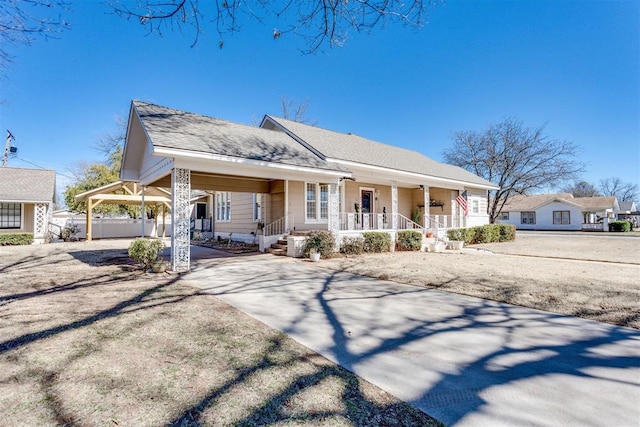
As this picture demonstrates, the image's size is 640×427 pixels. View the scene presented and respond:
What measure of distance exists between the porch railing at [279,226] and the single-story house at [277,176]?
5 centimetres

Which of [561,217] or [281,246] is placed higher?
[561,217]

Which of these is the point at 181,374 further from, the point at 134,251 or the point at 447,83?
the point at 447,83

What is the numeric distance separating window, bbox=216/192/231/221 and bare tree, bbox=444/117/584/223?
71.6 ft

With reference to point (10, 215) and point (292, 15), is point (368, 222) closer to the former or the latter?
point (292, 15)

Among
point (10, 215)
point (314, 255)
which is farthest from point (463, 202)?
point (10, 215)

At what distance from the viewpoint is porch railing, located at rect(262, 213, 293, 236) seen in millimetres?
13325

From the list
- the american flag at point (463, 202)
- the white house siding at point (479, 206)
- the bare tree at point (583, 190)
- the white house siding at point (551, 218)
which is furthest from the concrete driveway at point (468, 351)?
the bare tree at point (583, 190)

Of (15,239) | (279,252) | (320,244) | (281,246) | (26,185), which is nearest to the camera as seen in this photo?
(320,244)

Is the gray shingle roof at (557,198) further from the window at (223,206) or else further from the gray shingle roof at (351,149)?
the window at (223,206)

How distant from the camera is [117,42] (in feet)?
24.8

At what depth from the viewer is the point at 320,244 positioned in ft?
37.2

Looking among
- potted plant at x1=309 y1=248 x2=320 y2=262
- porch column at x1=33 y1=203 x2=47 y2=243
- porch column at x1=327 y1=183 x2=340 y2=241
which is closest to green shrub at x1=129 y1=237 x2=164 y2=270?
potted plant at x1=309 y1=248 x2=320 y2=262

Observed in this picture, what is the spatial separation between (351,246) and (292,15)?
960 cm

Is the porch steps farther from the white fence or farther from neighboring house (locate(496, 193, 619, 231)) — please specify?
neighboring house (locate(496, 193, 619, 231))
